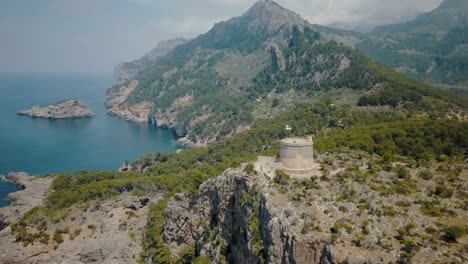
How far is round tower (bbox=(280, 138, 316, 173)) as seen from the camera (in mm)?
47978

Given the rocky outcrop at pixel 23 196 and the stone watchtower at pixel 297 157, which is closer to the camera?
the stone watchtower at pixel 297 157

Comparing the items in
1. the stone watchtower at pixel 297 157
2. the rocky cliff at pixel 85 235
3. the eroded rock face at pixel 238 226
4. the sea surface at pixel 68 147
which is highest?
the stone watchtower at pixel 297 157

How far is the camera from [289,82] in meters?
179

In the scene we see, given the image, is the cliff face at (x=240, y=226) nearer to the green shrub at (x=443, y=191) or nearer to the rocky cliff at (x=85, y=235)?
the rocky cliff at (x=85, y=235)

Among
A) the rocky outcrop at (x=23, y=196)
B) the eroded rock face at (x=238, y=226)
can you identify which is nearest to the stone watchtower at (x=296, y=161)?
the eroded rock face at (x=238, y=226)

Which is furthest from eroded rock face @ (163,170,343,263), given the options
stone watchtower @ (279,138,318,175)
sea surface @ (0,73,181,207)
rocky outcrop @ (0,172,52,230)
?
sea surface @ (0,73,181,207)

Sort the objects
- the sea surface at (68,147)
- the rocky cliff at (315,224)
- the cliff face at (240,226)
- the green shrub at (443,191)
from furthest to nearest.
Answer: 1. the sea surface at (68,147)
2. the green shrub at (443,191)
3. the cliff face at (240,226)
4. the rocky cliff at (315,224)

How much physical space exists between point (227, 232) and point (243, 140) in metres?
70.6

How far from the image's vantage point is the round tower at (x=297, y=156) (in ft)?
157

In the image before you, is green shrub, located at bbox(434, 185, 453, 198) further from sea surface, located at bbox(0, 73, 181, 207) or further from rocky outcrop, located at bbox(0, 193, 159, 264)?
sea surface, located at bbox(0, 73, 181, 207)

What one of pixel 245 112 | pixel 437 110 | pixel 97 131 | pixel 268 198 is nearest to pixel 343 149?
pixel 268 198

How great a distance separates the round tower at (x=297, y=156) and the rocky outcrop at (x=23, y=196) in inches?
2374

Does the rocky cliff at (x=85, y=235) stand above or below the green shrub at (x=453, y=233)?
below

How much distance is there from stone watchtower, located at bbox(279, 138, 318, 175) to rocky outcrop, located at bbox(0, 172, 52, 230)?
6024 cm
